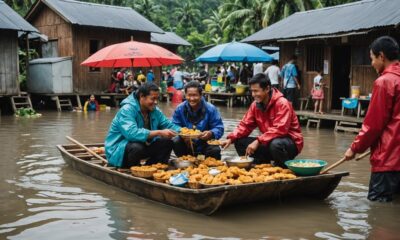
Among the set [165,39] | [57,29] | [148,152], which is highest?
[165,39]

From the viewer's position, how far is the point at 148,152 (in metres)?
6.59

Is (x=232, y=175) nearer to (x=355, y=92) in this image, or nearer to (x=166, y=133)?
(x=166, y=133)

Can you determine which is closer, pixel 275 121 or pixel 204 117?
pixel 275 121

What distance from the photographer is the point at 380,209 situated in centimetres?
555

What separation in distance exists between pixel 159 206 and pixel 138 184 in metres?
0.42

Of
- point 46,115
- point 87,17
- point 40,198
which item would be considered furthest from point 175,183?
point 87,17

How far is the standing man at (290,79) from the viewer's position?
15641mm

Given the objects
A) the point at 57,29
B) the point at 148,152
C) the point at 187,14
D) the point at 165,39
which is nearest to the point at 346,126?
the point at 148,152

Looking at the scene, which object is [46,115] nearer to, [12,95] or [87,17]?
[12,95]

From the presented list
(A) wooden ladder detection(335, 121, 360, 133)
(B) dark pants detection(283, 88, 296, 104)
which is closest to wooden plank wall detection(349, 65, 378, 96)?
(A) wooden ladder detection(335, 121, 360, 133)

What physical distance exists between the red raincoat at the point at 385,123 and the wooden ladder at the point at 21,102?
1511 centimetres

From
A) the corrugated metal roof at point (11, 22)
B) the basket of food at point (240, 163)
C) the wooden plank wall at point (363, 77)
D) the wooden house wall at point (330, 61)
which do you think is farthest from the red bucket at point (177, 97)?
the basket of food at point (240, 163)

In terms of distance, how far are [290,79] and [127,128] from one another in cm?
1038

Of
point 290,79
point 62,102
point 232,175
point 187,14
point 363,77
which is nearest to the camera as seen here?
point 232,175
